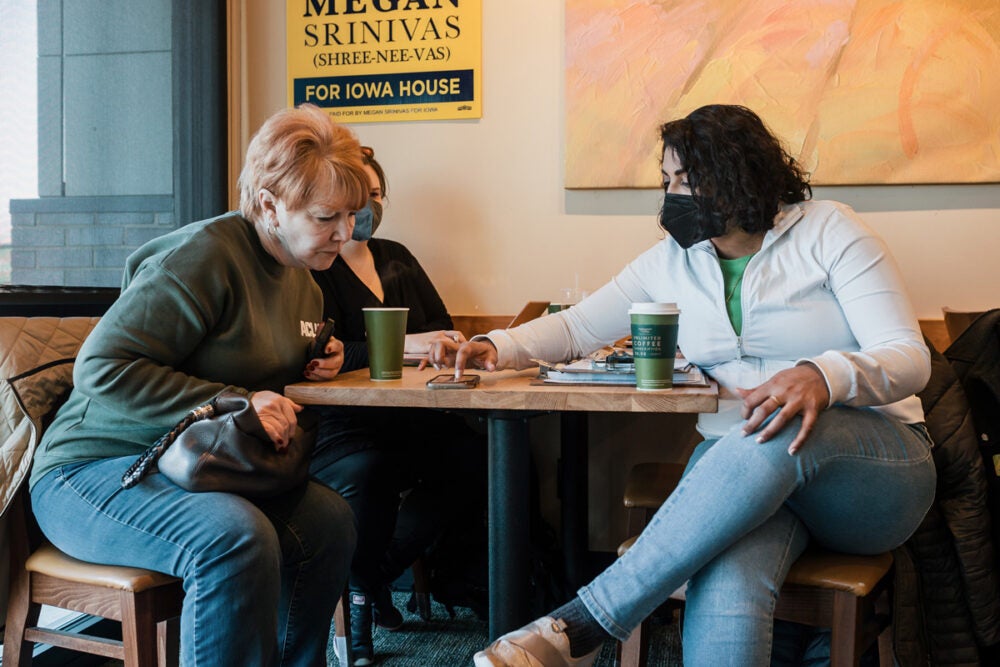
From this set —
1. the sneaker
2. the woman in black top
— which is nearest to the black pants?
the woman in black top

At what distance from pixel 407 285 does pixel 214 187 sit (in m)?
0.71

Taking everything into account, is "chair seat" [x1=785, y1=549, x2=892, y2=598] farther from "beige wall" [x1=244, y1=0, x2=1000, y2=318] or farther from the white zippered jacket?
"beige wall" [x1=244, y1=0, x2=1000, y2=318]

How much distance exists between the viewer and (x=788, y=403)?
129 cm

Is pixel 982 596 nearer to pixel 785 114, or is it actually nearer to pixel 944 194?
pixel 944 194

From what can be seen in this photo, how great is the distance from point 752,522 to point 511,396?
418 mm

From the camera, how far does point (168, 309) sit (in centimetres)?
141

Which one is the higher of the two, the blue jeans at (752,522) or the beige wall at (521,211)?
the beige wall at (521,211)

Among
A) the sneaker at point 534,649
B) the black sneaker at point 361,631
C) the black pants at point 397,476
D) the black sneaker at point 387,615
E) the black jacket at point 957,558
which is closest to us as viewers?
the sneaker at point 534,649

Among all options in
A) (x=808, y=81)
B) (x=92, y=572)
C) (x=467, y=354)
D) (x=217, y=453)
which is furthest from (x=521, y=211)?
(x=92, y=572)

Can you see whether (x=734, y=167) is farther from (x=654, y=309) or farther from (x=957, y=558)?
(x=957, y=558)

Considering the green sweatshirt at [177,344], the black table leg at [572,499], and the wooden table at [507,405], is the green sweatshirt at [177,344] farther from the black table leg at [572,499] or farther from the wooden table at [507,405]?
the black table leg at [572,499]

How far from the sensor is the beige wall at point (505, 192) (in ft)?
8.71

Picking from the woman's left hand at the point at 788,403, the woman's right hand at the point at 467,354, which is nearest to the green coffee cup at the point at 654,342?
the woman's left hand at the point at 788,403

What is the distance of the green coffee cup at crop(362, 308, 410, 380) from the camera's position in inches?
61.1
